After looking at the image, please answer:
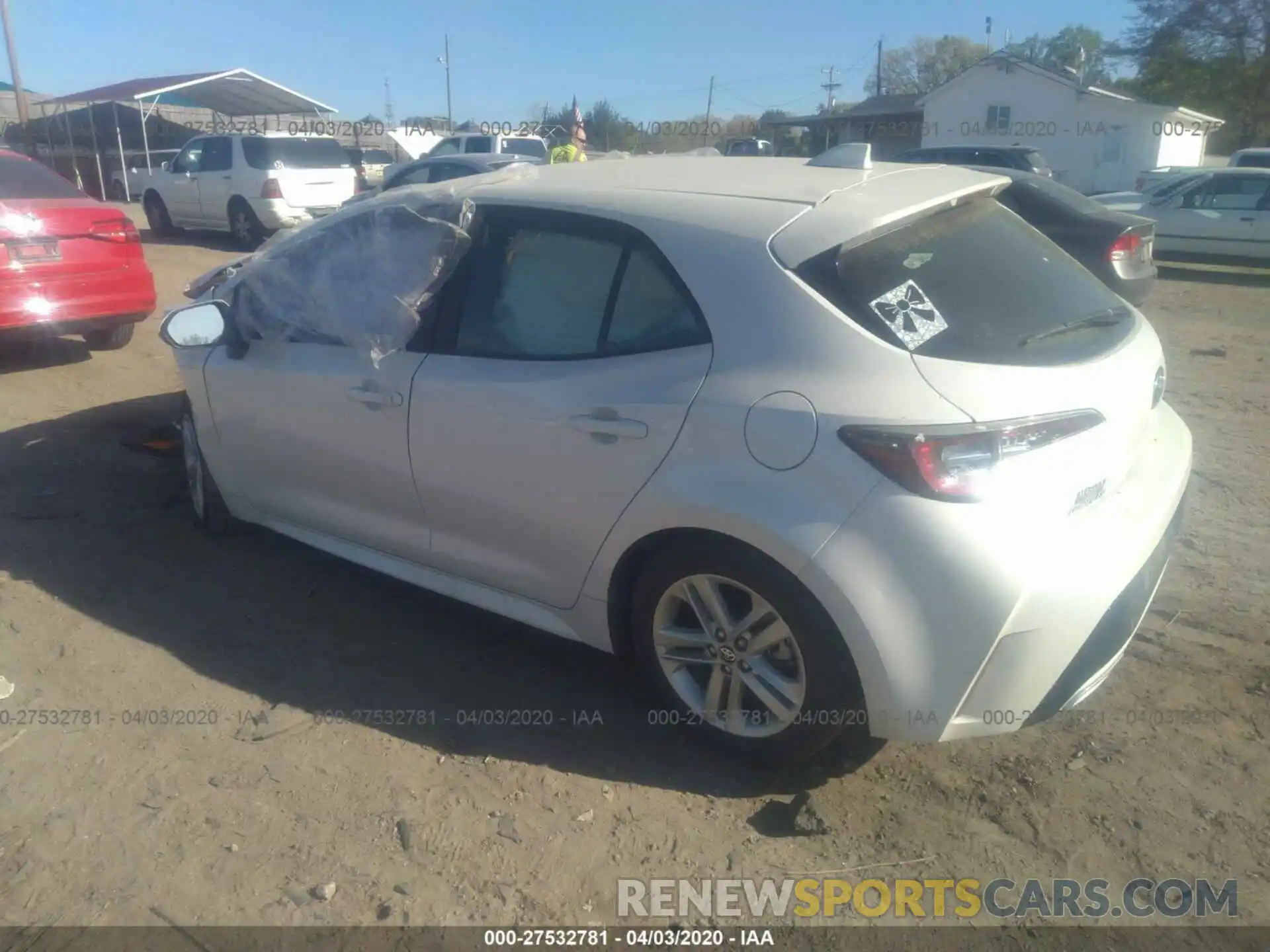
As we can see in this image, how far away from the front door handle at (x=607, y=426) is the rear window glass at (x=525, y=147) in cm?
1826

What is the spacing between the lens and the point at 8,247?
6828mm

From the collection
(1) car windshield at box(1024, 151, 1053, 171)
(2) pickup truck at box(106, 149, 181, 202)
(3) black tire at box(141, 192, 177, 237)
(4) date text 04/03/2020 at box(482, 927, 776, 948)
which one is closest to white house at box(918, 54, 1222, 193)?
(1) car windshield at box(1024, 151, 1053, 171)

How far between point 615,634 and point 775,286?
1191 millimetres

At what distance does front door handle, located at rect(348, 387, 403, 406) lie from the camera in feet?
11.3

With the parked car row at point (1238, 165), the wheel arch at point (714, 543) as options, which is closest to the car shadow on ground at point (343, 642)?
the wheel arch at point (714, 543)

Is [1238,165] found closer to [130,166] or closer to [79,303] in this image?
[79,303]

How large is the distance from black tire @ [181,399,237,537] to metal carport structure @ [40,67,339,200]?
21232 mm

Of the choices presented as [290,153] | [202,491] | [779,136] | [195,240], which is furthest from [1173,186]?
[779,136]

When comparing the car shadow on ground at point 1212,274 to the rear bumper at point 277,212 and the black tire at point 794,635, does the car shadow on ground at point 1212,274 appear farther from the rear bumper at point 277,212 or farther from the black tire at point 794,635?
the black tire at point 794,635

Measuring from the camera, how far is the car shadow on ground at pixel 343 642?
10.3 feet

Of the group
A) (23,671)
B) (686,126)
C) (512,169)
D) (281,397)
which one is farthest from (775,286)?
(686,126)

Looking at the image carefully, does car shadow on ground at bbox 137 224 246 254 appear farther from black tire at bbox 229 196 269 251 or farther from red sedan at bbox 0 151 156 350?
red sedan at bbox 0 151 156 350

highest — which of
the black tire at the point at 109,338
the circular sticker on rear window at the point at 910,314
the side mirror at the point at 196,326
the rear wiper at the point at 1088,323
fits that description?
the circular sticker on rear window at the point at 910,314

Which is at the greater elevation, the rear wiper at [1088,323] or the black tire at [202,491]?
the rear wiper at [1088,323]
